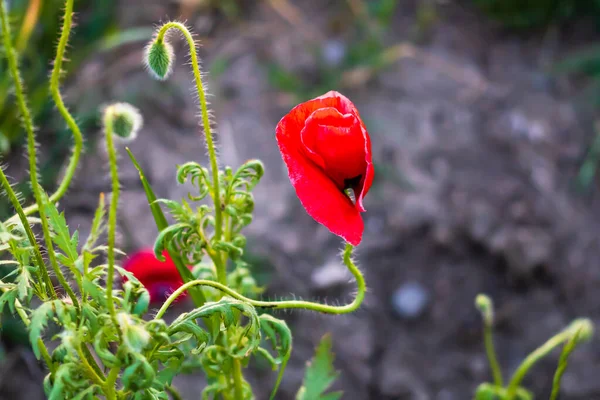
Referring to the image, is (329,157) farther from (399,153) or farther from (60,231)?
(399,153)

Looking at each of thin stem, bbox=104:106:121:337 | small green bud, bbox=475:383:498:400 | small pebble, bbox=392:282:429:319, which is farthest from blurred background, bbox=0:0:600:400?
thin stem, bbox=104:106:121:337

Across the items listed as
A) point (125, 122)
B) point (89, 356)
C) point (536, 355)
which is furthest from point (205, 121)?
point (536, 355)

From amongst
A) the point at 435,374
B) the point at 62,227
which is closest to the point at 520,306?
the point at 435,374

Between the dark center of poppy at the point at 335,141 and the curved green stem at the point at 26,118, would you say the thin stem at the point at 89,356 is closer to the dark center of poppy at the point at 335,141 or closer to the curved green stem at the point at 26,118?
the curved green stem at the point at 26,118

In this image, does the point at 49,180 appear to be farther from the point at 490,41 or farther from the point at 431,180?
the point at 490,41

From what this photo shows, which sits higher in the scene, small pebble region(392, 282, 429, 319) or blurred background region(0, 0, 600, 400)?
blurred background region(0, 0, 600, 400)

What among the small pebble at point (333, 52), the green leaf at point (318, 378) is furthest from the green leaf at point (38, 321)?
the small pebble at point (333, 52)

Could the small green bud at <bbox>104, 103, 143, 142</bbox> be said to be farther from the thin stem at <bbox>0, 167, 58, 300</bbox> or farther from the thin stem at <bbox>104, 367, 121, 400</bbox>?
the thin stem at <bbox>104, 367, 121, 400</bbox>
